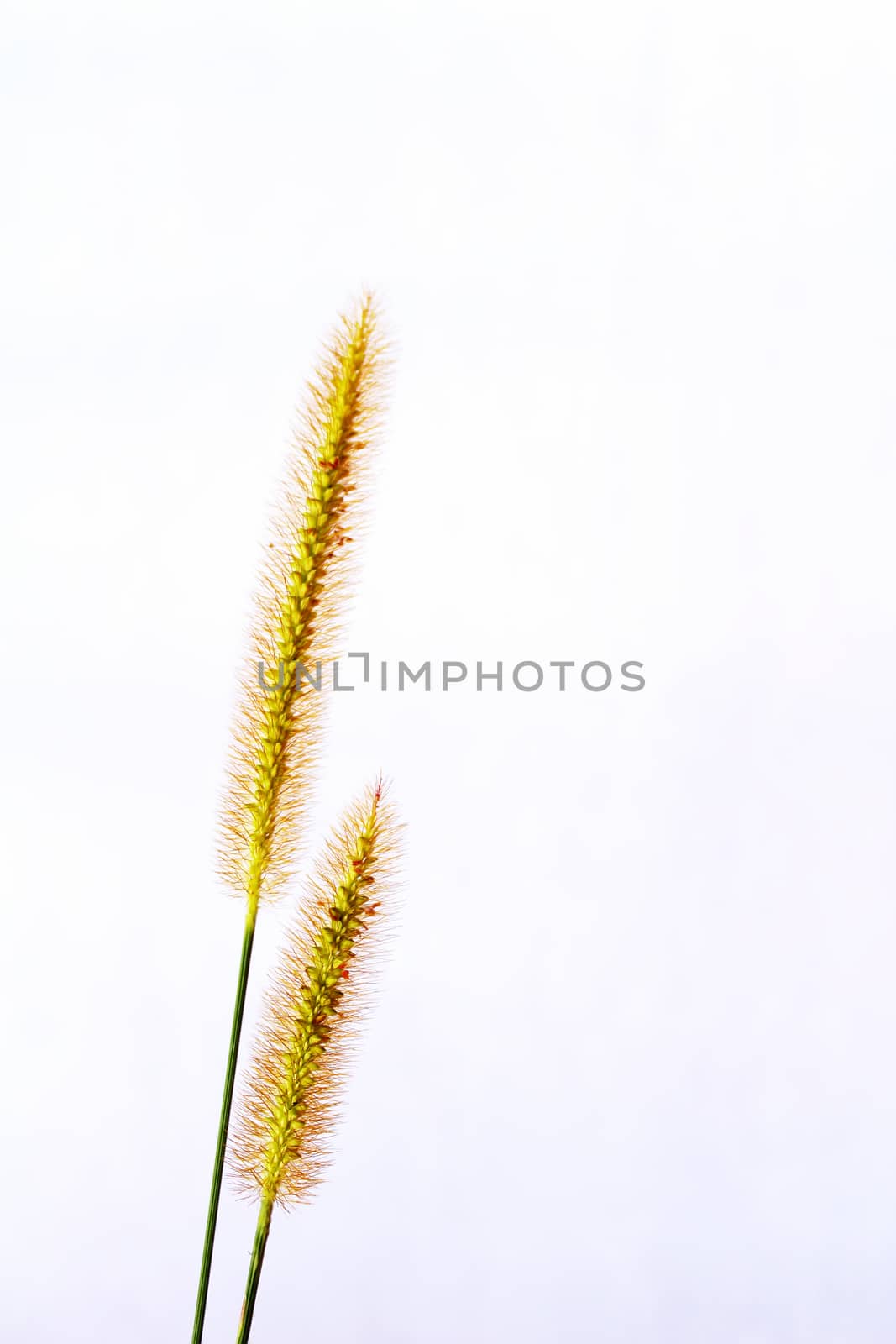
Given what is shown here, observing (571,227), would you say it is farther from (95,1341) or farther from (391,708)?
(95,1341)

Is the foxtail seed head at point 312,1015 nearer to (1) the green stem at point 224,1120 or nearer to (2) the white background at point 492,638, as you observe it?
(1) the green stem at point 224,1120

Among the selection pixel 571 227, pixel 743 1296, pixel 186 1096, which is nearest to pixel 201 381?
pixel 571 227

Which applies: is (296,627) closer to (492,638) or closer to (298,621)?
(298,621)

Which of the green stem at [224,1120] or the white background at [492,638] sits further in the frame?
the white background at [492,638]

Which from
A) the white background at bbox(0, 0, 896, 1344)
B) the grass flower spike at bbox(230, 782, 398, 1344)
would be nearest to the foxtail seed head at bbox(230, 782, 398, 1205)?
the grass flower spike at bbox(230, 782, 398, 1344)

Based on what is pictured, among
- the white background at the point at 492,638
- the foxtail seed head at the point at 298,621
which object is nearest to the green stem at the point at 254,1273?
the foxtail seed head at the point at 298,621

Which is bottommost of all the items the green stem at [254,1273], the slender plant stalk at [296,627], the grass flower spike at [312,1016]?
the green stem at [254,1273]
